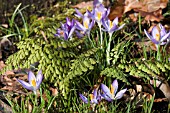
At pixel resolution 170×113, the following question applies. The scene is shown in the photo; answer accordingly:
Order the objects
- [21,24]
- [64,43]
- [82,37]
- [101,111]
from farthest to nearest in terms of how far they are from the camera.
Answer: [21,24] < [82,37] < [64,43] < [101,111]

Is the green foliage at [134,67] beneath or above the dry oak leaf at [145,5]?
beneath

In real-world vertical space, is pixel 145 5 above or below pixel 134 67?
above

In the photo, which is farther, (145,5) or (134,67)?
(145,5)

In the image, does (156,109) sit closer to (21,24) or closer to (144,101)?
(144,101)

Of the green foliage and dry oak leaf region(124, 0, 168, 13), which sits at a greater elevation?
dry oak leaf region(124, 0, 168, 13)

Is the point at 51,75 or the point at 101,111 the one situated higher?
the point at 51,75

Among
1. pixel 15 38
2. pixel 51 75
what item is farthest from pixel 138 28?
pixel 51 75

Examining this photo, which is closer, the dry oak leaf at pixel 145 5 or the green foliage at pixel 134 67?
the green foliage at pixel 134 67

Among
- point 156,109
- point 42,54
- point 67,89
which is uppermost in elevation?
point 42,54

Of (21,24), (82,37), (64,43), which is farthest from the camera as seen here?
(21,24)

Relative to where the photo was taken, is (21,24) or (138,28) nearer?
(138,28)

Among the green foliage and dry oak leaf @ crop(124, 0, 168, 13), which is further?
dry oak leaf @ crop(124, 0, 168, 13)
